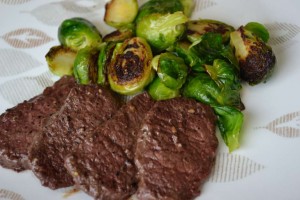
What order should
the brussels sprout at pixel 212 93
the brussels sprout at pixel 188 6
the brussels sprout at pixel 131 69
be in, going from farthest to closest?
the brussels sprout at pixel 188 6 → the brussels sprout at pixel 131 69 → the brussels sprout at pixel 212 93

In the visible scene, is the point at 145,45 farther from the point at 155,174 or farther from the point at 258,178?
the point at 258,178

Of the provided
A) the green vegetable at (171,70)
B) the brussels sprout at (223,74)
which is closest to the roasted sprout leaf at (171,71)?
the green vegetable at (171,70)

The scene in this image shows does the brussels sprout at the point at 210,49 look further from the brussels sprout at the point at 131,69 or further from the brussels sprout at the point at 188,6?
the brussels sprout at the point at 188,6

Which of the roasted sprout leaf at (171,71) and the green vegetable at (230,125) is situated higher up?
the roasted sprout leaf at (171,71)

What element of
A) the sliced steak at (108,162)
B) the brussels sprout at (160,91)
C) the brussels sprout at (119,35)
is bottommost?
the sliced steak at (108,162)

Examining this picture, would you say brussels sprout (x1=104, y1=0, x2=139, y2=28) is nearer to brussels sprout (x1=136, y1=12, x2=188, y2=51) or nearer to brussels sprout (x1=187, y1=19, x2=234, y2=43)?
brussels sprout (x1=136, y1=12, x2=188, y2=51)

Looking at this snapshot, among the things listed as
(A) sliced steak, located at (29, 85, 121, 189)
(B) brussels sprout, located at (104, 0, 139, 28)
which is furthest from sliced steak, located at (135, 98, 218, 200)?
(B) brussels sprout, located at (104, 0, 139, 28)
